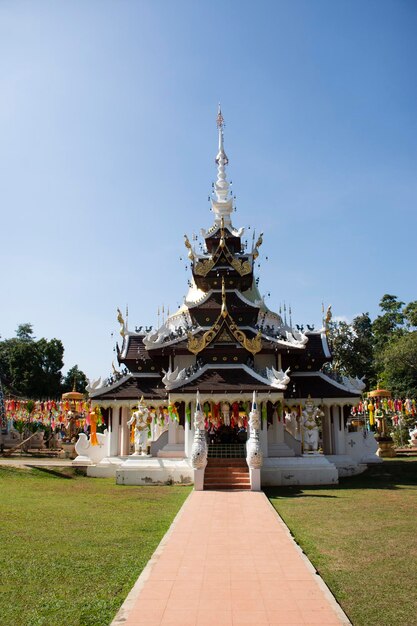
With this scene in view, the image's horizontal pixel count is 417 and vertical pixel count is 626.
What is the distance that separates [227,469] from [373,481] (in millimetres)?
5567

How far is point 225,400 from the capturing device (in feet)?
58.6

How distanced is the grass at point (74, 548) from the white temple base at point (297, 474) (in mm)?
3240

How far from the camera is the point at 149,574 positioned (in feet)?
21.9

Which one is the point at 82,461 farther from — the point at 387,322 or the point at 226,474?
the point at 387,322

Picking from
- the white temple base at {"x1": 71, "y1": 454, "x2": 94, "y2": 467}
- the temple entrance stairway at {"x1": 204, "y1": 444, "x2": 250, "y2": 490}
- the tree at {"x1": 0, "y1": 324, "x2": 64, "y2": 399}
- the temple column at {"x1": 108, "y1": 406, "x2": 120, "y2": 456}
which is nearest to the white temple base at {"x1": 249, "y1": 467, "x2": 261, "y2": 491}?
the temple entrance stairway at {"x1": 204, "y1": 444, "x2": 250, "y2": 490}

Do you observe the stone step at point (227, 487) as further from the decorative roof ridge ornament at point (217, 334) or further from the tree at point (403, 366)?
the tree at point (403, 366)

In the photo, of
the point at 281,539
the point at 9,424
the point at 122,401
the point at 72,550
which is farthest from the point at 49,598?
the point at 9,424

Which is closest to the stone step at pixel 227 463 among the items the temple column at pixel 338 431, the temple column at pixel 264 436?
the temple column at pixel 264 436

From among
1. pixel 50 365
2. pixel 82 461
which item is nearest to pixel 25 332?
pixel 50 365

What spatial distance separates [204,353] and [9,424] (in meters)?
24.5

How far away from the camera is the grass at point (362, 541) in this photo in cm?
576

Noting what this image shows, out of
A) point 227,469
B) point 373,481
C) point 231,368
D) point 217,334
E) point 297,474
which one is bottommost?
point 373,481

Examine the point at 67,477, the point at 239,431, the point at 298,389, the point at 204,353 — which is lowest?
the point at 67,477

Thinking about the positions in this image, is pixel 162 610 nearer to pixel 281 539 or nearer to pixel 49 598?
pixel 49 598
